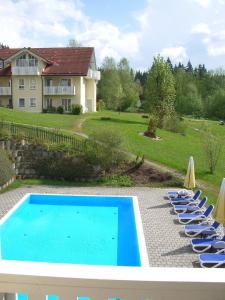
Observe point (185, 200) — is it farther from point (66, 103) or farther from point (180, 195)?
point (66, 103)

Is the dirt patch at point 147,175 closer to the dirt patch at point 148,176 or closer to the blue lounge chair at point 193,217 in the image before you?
the dirt patch at point 148,176

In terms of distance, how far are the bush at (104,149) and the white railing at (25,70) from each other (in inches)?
955

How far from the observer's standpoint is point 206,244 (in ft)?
39.0

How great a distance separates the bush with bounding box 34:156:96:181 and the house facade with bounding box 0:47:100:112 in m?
22.8

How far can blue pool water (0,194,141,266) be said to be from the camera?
12.4 metres

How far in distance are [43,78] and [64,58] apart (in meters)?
4.00

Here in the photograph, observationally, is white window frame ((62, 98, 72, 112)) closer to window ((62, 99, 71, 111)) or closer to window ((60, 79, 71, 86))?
window ((62, 99, 71, 111))

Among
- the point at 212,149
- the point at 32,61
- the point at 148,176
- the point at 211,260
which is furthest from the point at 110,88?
the point at 211,260

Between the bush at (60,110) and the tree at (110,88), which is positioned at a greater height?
the tree at (110,88)

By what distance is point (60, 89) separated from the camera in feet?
150

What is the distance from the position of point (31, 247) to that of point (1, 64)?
39.3 meters

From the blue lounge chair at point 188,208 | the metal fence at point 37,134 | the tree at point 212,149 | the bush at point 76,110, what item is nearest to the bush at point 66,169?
the metal fence at point 37,134

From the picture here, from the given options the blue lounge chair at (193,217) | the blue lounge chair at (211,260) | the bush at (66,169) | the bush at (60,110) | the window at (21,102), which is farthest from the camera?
the window at (21,102)

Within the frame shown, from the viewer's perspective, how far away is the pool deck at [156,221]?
11.5 metres
